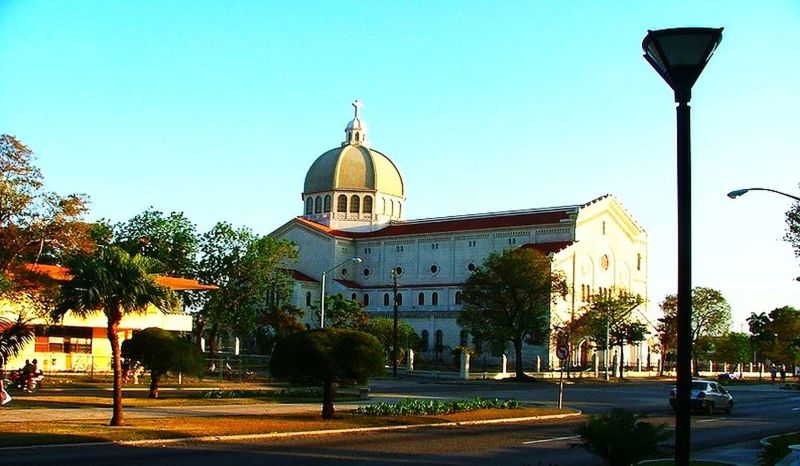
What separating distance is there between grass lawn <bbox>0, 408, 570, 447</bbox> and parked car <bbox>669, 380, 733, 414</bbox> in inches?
441

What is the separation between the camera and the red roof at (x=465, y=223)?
97.2 m

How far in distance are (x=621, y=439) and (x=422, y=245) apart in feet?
296

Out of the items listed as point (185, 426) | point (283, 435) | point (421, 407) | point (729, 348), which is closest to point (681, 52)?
point (283, 435)

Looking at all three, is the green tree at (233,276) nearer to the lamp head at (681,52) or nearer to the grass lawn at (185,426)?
the grass lawn at (185,426)

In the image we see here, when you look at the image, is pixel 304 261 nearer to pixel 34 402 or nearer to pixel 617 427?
pixel 34 402

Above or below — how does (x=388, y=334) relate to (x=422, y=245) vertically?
below

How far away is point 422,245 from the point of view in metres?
104

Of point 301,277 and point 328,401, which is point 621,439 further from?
point 301,277

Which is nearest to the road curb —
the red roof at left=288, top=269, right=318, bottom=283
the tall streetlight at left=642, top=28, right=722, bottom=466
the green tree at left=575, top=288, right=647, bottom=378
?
the tall streetlight at left=642, top=28, right=722, bottom=466

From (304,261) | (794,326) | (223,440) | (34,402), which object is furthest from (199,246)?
(794,326)

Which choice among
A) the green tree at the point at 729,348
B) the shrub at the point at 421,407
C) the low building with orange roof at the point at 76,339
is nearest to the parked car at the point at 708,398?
the shrub at the point at 421,407

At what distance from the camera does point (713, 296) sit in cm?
9719

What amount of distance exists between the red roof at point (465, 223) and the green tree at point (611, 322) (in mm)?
11591

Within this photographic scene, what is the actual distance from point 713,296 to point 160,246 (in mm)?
57164
